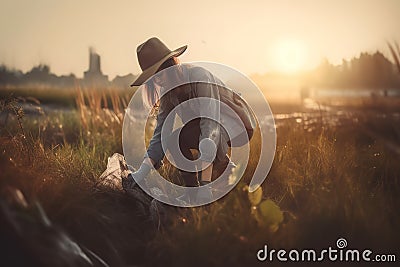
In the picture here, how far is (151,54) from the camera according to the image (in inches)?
103

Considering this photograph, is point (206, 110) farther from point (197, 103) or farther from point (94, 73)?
point (94, 73)

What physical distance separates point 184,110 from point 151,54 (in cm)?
30

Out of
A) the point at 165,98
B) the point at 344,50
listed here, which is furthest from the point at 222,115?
the point at 344,50

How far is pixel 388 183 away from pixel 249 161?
2.24 feet

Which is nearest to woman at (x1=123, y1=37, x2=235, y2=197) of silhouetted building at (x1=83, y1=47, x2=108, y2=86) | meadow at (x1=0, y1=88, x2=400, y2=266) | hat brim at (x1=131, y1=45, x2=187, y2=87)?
hat brim at (x1=131, y1=45, x2=187, y2=87)

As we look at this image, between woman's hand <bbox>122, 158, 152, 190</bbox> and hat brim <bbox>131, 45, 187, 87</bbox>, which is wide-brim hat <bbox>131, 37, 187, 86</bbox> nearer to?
hat brim <bbox>131, 45, 187, 87</bbox>

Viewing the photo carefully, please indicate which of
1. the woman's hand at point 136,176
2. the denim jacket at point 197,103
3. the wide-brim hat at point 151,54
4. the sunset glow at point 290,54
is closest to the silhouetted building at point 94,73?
the wide-brim hat at point 151,54

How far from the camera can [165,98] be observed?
2.66 metres

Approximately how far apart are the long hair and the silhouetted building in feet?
1.08

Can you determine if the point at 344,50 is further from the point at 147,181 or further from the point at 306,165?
the point at 147,181

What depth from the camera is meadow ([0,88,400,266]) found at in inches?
93.5

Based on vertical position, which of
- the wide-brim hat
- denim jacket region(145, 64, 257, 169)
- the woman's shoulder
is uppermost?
the wide-brim hat

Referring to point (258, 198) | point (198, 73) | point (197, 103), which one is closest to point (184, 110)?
point (197, 103)

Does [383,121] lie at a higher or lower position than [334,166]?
higher
